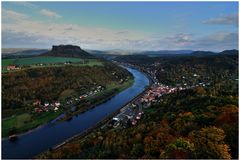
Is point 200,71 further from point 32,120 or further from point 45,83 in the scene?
point 32,120

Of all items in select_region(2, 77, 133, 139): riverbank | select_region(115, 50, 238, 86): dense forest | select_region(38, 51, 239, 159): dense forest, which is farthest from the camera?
select_region(115, 50, 238, 86): dense forest

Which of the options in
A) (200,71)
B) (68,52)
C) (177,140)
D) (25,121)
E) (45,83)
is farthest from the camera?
(68,52)

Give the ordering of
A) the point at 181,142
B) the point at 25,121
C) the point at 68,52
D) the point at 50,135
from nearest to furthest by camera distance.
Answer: the point at 181,142
the point at 50,135
the point at 25,121
the point at 68,52

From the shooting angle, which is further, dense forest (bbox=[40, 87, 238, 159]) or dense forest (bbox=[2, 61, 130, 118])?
dense forest (bbox=[2, 61, 130, 118])

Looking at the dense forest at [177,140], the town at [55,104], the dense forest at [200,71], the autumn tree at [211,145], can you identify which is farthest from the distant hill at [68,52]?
the autumn tree at [211,145]

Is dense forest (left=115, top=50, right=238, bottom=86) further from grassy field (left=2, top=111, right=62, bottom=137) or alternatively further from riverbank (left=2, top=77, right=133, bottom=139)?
grassy field (left=2, top=111, right=62, bottom=137)

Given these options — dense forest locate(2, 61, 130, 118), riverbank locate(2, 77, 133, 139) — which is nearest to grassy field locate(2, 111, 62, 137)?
riverbank locate(2, 77, 133, 139)

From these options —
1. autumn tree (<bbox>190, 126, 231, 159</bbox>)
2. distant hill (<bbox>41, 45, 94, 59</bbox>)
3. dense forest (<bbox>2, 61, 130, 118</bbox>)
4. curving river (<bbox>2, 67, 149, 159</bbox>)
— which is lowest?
curving river (<bbox>2, 67, 149, 159</bbox>)

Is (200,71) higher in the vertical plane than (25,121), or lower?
higher

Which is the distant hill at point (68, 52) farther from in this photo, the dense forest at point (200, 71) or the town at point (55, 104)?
the town at point (55, 104)

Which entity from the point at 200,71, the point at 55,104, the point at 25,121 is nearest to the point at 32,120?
the point at 25,121

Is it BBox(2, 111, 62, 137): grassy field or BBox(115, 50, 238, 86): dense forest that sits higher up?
BBox(115, 50, 238, 86): dense forest
